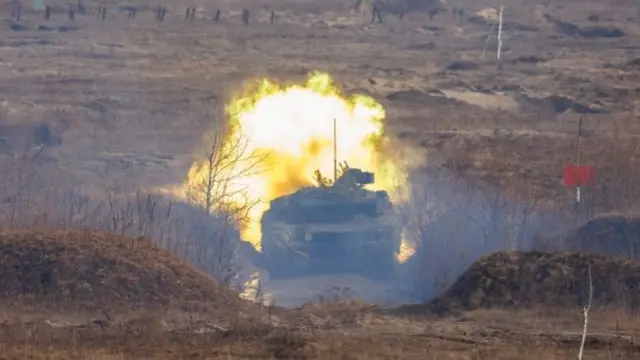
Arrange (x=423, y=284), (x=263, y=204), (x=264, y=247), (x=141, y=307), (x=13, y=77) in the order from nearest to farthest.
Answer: (x=141, y=307), (x=423, y=284), (x=264, y=247), (x=263, y=204), (x=13, y=77)

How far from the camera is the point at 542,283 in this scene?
84.1 ft

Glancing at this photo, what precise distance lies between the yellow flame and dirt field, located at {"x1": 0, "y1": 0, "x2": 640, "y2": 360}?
2088mm

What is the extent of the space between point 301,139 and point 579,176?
28.3 feet

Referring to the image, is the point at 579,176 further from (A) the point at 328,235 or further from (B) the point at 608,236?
(A) the point at 328,235

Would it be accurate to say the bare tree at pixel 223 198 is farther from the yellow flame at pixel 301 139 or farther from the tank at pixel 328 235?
the tank at pixel 328 235

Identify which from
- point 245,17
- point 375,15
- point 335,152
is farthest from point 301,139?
point 375,15

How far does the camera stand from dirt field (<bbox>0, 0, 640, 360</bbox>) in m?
21.9

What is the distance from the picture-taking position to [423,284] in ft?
120

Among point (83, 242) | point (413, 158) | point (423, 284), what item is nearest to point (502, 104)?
point (413, 158)

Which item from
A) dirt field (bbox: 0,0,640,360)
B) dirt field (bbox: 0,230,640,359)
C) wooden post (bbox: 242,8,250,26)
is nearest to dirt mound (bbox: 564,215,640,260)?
dirt field (bbox: 0,0,640,360)

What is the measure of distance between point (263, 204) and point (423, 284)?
8205mm

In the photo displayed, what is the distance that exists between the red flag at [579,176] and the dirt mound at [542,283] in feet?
60.8

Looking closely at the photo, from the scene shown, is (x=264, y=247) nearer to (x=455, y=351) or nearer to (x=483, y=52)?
(x=455, y=351)

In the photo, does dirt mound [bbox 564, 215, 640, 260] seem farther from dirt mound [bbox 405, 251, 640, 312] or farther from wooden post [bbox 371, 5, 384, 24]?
wooden post [bbox 371, 5, 384, 24]
